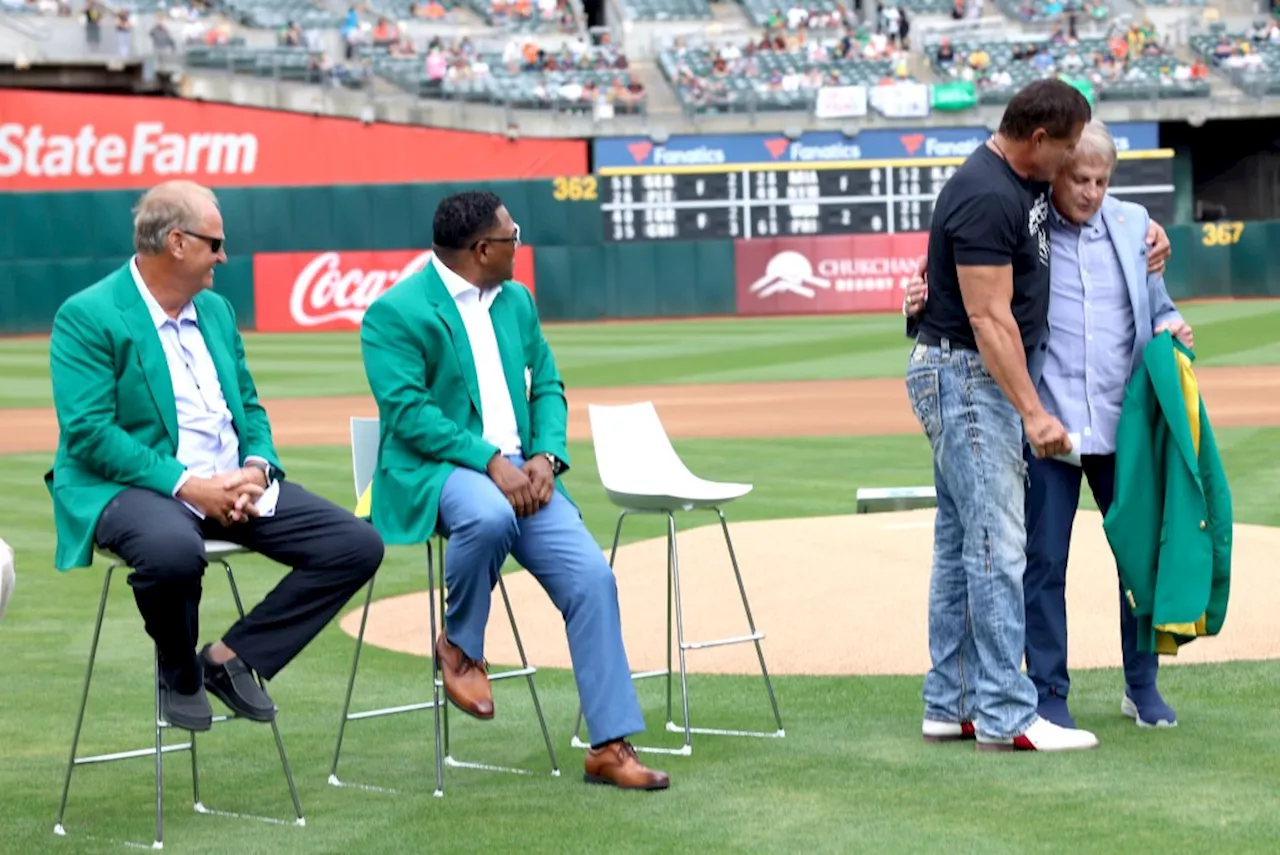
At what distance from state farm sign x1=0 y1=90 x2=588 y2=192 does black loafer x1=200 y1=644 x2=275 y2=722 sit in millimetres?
34192

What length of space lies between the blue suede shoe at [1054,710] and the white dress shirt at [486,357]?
1778 mm

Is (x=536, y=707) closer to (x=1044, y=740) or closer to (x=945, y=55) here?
(x=1044, y=740)

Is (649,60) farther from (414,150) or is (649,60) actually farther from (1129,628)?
(1129,628)

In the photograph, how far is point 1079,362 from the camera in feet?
18.9

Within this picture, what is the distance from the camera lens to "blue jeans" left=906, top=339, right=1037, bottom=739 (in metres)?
5.56

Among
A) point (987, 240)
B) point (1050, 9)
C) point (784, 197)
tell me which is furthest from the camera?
point (1050, 9)

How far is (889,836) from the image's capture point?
183 inches

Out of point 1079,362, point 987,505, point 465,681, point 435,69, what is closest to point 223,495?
point 465,681

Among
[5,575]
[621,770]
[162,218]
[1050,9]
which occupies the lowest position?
[621,770]

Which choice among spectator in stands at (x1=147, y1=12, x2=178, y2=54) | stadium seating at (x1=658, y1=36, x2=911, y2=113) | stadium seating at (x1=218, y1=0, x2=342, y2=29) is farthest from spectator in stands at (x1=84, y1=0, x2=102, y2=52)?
stadium seating at (x1=658, y1=36, x2=911, y2=113)

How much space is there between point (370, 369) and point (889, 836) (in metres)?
2.03

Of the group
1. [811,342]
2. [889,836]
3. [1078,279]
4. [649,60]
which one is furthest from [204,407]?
[649,60]

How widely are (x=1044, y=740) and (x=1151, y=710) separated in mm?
483

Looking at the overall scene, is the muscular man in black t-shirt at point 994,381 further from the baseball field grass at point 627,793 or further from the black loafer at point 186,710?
the black loafer at point 186,710
